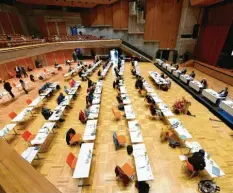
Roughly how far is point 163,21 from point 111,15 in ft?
25.8

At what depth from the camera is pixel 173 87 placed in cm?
1116

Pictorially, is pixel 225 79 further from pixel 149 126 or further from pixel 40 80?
pixel 40 80

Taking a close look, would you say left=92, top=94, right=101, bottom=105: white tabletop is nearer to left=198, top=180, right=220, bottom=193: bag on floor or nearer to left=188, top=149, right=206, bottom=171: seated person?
left=188, top=149, right=206, bottom=171: seated person

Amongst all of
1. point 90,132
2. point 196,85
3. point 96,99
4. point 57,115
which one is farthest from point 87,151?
point 196,85

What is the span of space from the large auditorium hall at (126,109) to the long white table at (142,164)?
0.03 meters

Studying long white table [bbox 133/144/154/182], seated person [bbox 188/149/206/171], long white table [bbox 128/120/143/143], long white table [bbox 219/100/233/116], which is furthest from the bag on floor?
long white table [bbox 219/100/233/116]

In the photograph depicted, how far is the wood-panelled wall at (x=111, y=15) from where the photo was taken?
20.1 metres

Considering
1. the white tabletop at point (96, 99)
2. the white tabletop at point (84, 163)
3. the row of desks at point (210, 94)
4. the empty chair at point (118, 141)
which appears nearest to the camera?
the white tabletop at point (84, 163)

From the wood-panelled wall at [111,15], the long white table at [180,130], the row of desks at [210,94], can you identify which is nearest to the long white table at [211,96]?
the row of desks at [210,94]

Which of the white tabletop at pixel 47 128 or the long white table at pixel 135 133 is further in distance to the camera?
the white tabletop at pixel 47 128

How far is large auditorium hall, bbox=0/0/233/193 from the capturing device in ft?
14.4

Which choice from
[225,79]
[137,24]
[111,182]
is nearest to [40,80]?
[111,182]

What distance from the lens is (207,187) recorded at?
4117 mm

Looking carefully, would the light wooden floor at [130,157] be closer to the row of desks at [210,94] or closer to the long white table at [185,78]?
the row of desks at [210,94]
